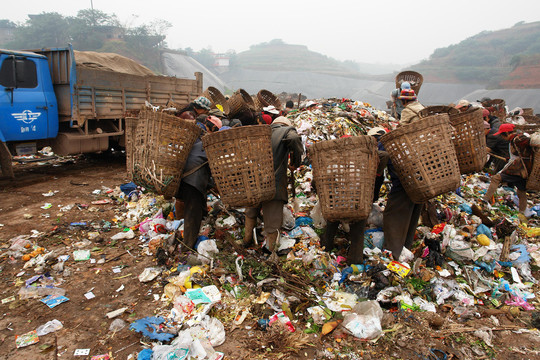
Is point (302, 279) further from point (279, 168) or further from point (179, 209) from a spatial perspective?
point (179, 209)

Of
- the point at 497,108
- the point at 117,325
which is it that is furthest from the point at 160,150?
the point at 497,108

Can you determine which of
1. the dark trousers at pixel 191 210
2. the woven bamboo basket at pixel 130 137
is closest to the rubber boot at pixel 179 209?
the dark trousers at pixel 191 210

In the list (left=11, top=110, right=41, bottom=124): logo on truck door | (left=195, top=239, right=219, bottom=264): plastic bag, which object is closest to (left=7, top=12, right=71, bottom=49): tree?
(left=11, top=110, right=41, bottom=124): logo on truck door

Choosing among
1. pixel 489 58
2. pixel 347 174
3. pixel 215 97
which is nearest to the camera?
pixel 347 174

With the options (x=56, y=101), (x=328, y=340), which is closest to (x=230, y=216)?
(x=328, y=340)

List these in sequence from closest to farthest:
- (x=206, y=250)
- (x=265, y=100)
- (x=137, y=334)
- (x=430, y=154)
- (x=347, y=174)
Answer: (x=137, y=334), (x=347, y=174), (x=430, y=154), (x=206, y=250), (x=265, y=100)

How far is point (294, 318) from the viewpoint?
9.39 feet

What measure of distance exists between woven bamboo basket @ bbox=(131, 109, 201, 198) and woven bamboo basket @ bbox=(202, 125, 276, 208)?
0.42 m

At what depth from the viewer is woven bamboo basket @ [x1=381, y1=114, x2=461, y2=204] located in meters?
2.96

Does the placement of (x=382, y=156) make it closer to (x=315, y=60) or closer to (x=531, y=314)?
(x=531, y=314)

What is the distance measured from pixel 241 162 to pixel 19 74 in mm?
5463

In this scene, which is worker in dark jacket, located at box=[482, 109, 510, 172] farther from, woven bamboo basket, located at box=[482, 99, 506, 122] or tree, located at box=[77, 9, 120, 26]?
tree, located at box=[77, 9, 120, 26]

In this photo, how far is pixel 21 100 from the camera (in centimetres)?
584

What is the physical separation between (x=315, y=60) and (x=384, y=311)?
73706 mm
